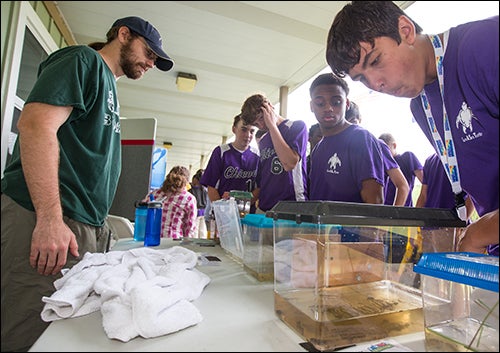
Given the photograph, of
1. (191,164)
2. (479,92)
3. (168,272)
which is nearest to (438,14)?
(479,92)

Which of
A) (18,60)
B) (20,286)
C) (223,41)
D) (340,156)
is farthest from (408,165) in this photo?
(18,60)

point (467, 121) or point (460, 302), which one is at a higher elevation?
point (467, 121)

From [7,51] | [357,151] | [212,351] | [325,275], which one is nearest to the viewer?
[212,351]

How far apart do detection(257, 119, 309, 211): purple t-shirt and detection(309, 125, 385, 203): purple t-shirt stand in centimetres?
14

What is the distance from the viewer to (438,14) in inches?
35.6

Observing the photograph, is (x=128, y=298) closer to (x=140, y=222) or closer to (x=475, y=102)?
(x=475, y=102)

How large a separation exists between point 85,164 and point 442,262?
0.95m

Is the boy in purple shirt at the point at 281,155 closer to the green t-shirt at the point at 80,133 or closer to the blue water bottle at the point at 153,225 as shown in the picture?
the blue water bottle at the point at 153,225

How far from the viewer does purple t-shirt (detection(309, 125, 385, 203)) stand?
1.09 meters

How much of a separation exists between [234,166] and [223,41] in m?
0.86

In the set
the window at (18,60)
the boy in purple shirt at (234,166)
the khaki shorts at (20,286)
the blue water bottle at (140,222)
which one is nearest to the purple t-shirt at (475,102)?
the khaki shorts at (20,286)

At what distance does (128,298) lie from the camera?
437 millimetres

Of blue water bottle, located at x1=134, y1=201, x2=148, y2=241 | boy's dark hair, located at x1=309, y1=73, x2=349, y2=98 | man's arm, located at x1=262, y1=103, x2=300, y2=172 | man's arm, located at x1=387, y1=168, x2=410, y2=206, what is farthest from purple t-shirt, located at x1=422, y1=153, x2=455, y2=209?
blue water bottle, located at x1=134, y1=201, x2=148, y2=241

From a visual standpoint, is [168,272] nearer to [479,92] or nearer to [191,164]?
[479,92]
